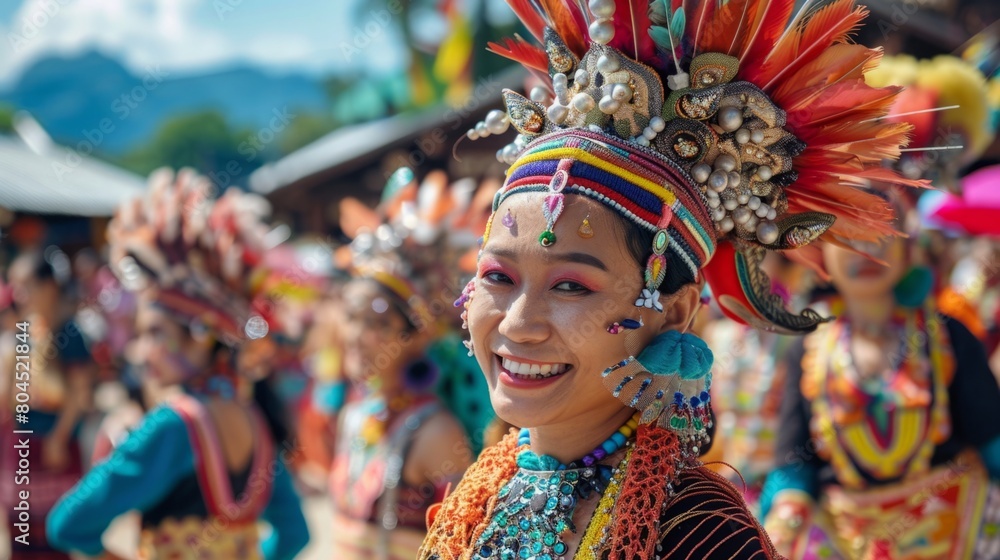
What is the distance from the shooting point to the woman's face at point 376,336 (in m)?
5.36

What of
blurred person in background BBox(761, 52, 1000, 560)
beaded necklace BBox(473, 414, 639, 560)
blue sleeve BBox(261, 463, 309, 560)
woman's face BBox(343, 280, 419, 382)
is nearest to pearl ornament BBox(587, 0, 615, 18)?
beaded necklace BBox(473, 414, 639, 560)

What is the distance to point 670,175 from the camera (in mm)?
2242

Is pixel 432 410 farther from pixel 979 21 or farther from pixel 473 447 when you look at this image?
pixel 979 21

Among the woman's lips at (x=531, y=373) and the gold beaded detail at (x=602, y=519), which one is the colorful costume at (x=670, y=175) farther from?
the woman's lips at (x=531, y=373)

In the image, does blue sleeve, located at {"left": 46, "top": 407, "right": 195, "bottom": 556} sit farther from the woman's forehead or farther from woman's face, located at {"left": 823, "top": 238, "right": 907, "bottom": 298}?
woman's face, located at {"left": 823, "top": 238, "right": 907, "bottom": 298}

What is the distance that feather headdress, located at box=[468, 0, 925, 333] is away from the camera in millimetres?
2246

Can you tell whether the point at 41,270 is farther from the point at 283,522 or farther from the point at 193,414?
the point at 283,522

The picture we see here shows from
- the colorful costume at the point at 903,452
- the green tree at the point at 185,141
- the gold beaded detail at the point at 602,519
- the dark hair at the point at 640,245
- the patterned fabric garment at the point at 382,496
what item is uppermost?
the dark hair at the point at 640,245

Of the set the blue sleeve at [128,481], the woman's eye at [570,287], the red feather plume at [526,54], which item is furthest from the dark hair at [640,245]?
the blue sleeve at [128,481]

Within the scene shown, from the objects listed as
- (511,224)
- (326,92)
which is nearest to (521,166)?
(511,224)

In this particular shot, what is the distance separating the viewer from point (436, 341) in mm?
5500

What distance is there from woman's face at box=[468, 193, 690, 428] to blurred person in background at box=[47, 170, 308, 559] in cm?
291

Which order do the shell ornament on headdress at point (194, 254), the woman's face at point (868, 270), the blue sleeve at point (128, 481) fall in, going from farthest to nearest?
the shell ornament on headdress at point (194, 254) → the woman's face at point (868, 270) → the blue sleeve at point (128, 481)

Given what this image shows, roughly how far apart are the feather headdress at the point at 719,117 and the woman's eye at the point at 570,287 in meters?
0.16
